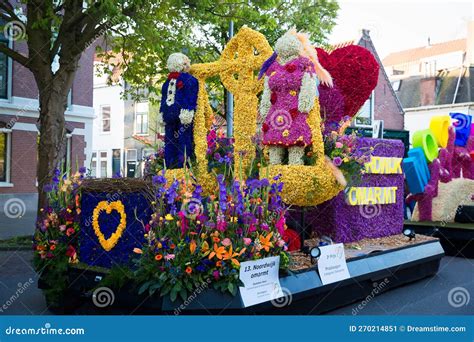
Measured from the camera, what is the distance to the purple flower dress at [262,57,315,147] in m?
6.52

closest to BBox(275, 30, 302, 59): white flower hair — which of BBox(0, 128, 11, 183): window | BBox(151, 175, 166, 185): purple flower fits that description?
BBox(151, 175, 166, 185): purple flower

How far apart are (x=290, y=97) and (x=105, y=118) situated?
90.2 ft

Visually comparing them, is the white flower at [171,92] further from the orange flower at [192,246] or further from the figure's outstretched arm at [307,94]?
the orange flower at [192,246]

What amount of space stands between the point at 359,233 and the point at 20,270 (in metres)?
5.41

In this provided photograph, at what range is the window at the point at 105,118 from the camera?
3234 centimetres

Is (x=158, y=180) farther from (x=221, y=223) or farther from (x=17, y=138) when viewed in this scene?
(x=17, y=138)

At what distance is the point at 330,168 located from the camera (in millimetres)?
6586

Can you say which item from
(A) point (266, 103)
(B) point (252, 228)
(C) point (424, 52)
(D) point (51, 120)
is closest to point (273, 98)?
(A) point (266, 103)

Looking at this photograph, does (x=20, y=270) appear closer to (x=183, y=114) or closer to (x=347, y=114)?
(x=183, y=114)

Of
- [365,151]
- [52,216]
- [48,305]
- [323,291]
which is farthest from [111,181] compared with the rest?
[365,151]

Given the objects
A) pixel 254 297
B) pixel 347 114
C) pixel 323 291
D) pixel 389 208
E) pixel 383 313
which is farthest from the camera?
pixel 389 208

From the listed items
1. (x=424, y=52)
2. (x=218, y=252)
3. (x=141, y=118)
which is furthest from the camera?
(x=424, y=52)

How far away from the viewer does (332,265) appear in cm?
598

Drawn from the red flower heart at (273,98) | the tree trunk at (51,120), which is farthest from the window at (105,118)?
the red flower heart at (273,98)
